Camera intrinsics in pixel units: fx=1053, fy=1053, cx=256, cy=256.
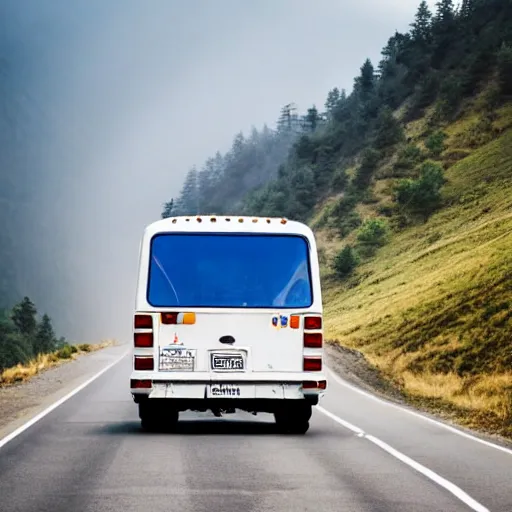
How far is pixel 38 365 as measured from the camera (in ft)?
128

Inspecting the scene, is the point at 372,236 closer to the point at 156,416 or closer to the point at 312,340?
the point at 156,416

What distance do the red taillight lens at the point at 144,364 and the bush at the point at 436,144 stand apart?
90.6 meters

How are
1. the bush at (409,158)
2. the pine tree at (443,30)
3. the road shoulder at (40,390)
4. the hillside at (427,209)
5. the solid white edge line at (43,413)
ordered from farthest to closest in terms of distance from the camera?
1. the pine tree at (443,30)
2. the bush at (409,158)
3. the hillside at (427,209)
4. the road shoulder at (40,390)
5. the solid white edge line at (43,413)

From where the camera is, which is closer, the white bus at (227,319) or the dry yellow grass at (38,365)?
the white bus at (227,319)

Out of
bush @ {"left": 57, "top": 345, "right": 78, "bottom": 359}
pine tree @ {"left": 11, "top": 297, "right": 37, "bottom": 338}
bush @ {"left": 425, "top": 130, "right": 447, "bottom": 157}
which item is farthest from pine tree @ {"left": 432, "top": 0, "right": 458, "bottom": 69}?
bush @ {"left": 57, "top": 345, "right": 78, "bottom": 359}

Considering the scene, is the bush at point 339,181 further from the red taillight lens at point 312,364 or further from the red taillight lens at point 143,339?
the red taillight lens at point 143,339

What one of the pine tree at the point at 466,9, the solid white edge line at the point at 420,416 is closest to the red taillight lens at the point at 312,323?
the solid white edge line at the point at 420,416

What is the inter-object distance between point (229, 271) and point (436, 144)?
8993cm

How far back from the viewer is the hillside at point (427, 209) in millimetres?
35594

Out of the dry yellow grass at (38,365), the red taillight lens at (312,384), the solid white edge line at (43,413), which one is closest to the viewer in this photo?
the solid white edge line at (43,413)

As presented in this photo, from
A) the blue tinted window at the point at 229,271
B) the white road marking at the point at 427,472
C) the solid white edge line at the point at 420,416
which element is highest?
the blue tinted window at the point at 229,271

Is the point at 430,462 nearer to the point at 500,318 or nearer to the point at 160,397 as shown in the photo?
the point at 160,397

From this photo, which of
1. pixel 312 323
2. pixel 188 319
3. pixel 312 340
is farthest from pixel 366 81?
pixel 188 319

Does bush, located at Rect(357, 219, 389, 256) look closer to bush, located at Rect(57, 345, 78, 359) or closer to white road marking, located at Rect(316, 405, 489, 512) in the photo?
bush, located at Rect(57, 345, 78, 359)
